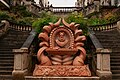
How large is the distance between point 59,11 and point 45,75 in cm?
3514

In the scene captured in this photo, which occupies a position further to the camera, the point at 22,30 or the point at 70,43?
the point at 22,30

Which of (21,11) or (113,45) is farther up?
(21,11)

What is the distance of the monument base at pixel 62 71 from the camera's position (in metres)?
10.4

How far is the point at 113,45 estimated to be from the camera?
14492 mm

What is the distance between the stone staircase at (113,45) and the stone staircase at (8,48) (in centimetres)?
459

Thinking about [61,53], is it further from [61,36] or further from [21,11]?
[21,11]

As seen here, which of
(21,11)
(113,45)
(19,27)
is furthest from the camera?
(21,11)

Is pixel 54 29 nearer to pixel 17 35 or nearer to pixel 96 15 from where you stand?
pixel 17 35

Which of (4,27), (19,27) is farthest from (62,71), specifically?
(19,27)

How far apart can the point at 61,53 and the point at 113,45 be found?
4819mm

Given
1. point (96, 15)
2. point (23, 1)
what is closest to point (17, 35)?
point (96, 15)

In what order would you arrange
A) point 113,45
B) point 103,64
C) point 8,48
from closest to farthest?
1. point 103,64
2. point 8,48
3. point 113,45

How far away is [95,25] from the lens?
18.8 meters

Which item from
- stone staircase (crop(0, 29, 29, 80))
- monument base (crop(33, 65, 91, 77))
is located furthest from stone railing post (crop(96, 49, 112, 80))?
stone staircase (crop(0, 29, 29, 80))
